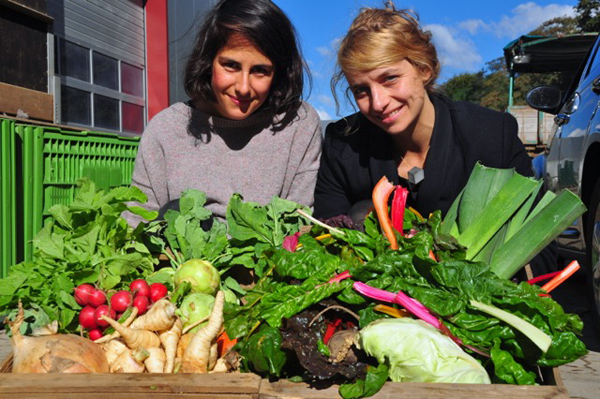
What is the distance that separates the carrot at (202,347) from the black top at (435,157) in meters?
1.33

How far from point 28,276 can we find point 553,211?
180cm

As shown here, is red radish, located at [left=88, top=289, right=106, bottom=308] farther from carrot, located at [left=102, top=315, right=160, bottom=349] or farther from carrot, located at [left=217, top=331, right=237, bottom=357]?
carrot, located at [left=217, top=331, right=237, bottom=357]

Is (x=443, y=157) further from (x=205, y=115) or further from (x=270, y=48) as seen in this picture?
(x=205, y=115)

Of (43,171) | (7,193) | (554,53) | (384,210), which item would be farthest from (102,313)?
(554,53)

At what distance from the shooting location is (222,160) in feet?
11.6

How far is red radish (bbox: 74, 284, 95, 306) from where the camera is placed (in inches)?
82.4

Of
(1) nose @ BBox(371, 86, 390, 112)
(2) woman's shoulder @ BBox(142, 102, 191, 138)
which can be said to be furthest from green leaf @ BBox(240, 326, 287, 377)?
(2) woman's shoulder @ BBox(142, 102, 191, 138)

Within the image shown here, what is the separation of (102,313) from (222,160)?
1.63 m

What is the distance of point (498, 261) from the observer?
197cm

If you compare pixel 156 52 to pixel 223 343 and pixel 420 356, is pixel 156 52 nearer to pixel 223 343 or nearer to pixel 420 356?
pixel 223 343

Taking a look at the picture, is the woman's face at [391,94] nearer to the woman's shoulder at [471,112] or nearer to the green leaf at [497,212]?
the woman's shoulder at [471,112]

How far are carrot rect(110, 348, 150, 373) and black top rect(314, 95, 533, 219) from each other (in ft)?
4.78

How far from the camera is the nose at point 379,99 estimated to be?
9.01ft

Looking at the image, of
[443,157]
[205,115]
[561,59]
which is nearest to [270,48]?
[205,115]
